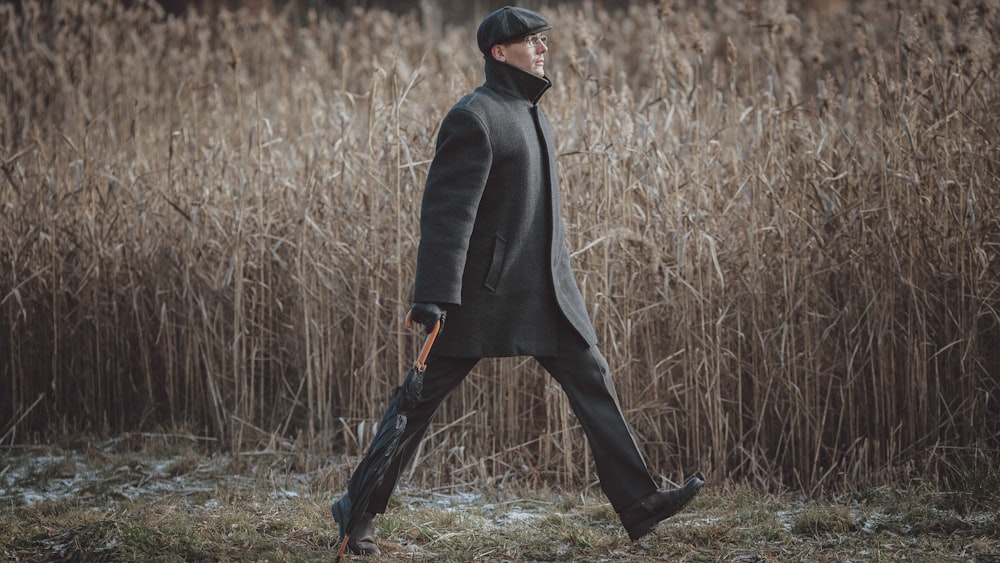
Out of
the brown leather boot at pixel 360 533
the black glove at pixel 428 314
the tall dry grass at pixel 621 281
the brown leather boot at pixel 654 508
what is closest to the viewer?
the black glove at pixel 428 314

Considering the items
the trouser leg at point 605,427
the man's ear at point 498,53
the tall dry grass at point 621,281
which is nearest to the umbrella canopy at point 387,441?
the trouser leg at point 605,427

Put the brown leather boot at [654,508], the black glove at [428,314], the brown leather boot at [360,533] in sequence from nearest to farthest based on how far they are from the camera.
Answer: the black glove at [428,314], the brown leather boot at [654,508], the brown leather boot at [360,533]

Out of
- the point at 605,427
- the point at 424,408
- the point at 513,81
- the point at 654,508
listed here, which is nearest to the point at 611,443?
the point at 605,427

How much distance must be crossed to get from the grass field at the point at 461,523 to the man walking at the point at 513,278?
294mm

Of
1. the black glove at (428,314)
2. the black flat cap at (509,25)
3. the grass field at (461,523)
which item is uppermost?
the black flat cap at (509,25)

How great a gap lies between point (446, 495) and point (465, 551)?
775mm

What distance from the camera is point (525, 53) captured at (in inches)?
117

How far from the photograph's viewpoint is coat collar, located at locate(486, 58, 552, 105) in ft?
9.86

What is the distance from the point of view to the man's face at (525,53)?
2971mm

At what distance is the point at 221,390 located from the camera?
4613mm

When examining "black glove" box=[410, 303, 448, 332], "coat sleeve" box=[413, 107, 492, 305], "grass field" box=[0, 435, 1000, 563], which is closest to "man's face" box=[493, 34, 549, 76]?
"coat sleeve" box=[413, 107, 492, 305]

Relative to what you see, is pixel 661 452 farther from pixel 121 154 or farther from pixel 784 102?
pixel 121 154

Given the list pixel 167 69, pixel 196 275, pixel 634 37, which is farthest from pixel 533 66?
pixel 634 37

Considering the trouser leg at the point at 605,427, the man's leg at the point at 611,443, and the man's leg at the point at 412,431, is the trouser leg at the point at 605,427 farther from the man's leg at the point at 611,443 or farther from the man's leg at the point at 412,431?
the man's leg at the point at 412,431
